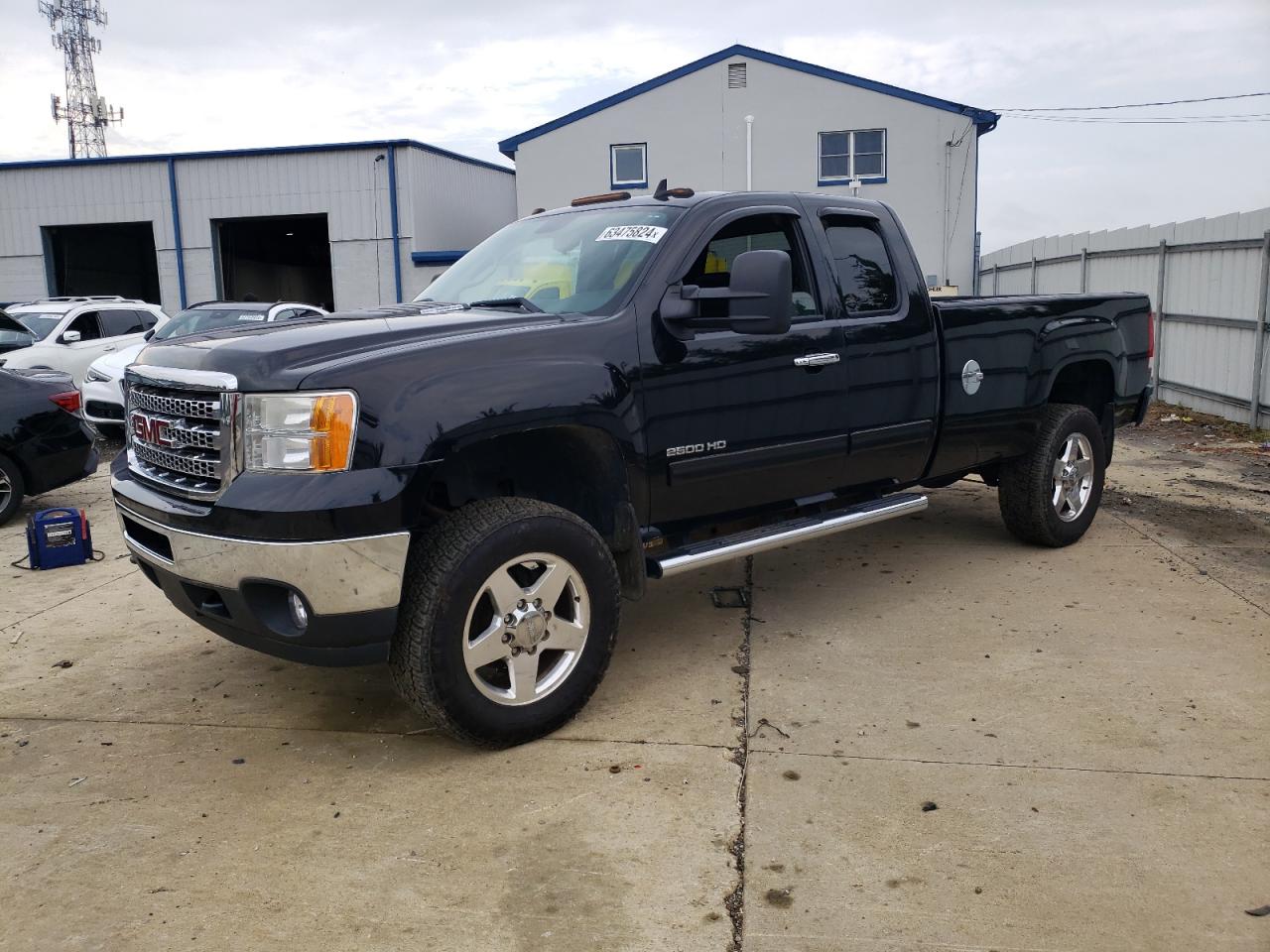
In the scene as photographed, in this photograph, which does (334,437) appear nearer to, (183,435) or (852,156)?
(183,435)

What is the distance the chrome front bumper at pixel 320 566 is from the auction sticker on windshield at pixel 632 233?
5.62 ft

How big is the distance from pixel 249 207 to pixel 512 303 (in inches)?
1000

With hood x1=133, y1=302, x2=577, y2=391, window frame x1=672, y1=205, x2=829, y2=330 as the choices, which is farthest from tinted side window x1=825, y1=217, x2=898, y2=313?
hood x1=133, y1=302, x2=577, y2=391

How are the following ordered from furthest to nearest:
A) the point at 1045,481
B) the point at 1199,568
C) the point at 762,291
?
the point at 1045,481 < the point at 1199,568 < the point at 762,291

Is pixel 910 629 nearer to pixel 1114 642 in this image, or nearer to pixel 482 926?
pixel 1114 642

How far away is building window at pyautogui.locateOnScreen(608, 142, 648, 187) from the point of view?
26656 millimetres

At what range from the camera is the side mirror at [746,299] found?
4082mm

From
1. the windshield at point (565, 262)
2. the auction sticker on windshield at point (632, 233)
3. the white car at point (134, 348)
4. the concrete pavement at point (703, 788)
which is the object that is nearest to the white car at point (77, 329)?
the white car at point (134, 348)

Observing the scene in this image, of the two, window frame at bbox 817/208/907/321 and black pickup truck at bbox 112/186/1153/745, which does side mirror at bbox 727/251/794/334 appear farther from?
window frame at bbox 817/208/907/321

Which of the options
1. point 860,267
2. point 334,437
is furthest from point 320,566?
point 860,267

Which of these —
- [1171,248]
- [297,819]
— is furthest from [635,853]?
[1171,248]

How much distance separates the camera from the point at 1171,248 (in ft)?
44.3

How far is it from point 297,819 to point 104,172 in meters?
28.8

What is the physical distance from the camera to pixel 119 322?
14.5 metres
